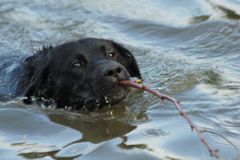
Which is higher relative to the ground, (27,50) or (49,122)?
(27,50)

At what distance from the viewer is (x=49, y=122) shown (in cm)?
632

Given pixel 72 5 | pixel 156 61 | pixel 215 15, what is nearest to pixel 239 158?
pixel 156 61

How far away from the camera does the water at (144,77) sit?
17.9 ft

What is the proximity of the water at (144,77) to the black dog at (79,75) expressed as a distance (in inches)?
7.9

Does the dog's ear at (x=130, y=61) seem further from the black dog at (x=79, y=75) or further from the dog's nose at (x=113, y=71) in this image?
the dog's nose at (x=113, y=71)

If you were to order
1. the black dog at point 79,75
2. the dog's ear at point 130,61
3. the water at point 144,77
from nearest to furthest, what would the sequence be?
1. the water at point 144,77
2. the black dog at point 79,75
3. the dog's ear at point 130,61

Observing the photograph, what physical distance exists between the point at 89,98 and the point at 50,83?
645mm

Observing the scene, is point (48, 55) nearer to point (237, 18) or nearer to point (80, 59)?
point (80, 59)

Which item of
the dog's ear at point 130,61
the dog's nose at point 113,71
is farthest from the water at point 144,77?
the dog's nose at point 113,71

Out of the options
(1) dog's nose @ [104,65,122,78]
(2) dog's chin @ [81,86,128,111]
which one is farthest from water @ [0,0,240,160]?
(1) dog's nose @ [104,65,122,78]

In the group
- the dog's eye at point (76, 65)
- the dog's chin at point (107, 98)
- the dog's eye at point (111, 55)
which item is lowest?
the dog's chin at point (107, 98)

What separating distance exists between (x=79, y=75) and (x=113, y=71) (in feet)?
1.86

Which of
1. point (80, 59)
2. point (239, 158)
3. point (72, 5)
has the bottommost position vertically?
point (239, 158)

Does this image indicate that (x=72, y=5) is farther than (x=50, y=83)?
Yes
